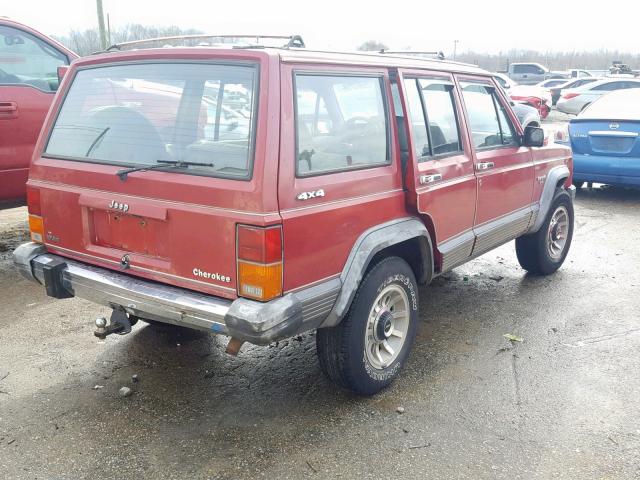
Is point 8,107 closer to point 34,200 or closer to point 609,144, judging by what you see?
point 34,200

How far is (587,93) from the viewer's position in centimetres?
1895

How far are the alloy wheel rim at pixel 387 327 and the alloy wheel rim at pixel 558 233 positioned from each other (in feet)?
8.27

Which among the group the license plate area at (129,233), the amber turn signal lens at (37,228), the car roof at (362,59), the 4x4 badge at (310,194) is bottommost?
the amber turn signal lens at (37,228)

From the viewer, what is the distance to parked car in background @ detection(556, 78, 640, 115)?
18.7 m

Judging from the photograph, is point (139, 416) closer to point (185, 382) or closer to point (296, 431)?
point (185, 382)

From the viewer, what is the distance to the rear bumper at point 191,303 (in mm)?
2689

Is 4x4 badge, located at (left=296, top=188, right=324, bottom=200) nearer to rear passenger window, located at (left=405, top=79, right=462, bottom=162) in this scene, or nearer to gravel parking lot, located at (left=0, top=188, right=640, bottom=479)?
rear passenger window, located at (left=405, top=79, right=462, bottom=162)

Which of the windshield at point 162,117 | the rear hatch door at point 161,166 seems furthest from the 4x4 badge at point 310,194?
the windshield at point 162,117

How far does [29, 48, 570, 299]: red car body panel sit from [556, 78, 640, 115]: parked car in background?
17.0m

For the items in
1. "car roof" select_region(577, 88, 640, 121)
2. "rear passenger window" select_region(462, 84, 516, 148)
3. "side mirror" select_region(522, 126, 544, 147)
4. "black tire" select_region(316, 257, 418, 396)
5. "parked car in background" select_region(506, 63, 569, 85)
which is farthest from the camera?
"parked car in background" select_region(506, 63, 569, 85)

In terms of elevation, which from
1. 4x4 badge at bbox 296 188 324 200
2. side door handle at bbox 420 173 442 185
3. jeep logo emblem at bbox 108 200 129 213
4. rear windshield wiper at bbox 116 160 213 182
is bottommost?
jeep logo emblem at bbox 108 200 129 213

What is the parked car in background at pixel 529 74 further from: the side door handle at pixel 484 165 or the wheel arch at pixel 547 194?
the side door handle at pixel 484 165

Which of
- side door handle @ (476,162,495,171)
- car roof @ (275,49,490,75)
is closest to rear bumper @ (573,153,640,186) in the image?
side door handle @ (476,162,495,171)

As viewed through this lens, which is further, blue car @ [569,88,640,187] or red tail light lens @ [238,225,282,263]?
blue car @ [569,88,640,187]
